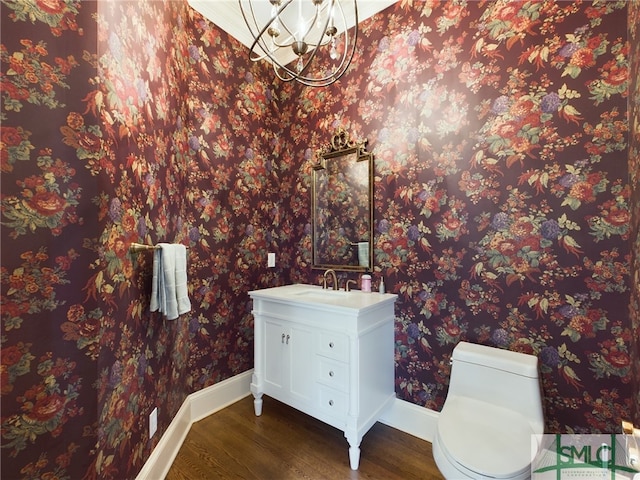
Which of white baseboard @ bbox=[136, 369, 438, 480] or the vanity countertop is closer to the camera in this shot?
white baseboard @ bbox=[136, 369, 438, 480]

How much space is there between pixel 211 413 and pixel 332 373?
1.10 metres

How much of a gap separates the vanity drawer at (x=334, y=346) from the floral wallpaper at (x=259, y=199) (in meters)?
0.50

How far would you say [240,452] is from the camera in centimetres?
168

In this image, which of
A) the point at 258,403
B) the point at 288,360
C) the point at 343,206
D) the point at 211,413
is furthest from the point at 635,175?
the point at 211,413

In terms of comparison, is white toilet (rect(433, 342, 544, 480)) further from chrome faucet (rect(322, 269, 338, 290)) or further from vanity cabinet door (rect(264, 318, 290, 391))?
vanity cabinet door (rect(264, 318, 290, 391))

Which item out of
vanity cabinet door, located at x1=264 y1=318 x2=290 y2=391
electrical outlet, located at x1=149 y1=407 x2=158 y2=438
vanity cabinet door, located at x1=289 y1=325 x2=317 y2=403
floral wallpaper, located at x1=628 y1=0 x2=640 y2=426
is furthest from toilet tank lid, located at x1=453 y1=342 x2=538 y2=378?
electrical outlet, located at x1=149 y1=407 x2=158 y2=438

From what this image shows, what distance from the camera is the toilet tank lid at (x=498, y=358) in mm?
1348

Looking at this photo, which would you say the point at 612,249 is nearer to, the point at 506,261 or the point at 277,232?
the point at 506,261

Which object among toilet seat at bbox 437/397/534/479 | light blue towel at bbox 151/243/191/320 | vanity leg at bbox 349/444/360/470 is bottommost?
vanity leg at bbox 349/444/360/470

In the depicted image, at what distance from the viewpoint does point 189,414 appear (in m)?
1.95

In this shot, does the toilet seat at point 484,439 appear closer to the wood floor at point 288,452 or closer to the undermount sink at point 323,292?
the wood floor at point 288,452

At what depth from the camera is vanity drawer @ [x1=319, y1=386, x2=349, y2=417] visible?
162 cm

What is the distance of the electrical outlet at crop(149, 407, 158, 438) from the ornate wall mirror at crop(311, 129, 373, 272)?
4.60ft

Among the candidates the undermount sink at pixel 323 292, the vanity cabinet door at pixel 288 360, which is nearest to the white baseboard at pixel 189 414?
the vanity cabinet door at pixel 288 360
